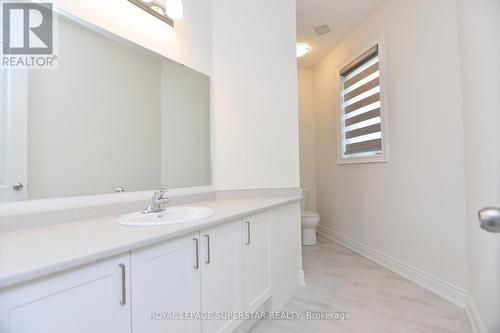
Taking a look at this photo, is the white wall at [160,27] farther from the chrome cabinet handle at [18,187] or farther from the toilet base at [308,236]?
the toilet base at [308,236]

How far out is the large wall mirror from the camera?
109 centimetres

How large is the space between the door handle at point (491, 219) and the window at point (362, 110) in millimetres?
2307

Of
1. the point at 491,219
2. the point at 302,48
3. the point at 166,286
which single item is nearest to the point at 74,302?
the point at 166,286

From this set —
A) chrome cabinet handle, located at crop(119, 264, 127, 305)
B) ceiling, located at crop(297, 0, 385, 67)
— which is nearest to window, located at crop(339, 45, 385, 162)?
ceiling, located at crop(297, 0, 385, 67)

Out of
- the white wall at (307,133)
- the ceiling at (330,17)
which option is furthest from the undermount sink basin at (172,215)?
the white wall at (307,133)

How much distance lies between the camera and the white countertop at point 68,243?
66cm

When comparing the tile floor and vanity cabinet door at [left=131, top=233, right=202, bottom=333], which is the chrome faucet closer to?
vanity cabinet door at [left=131, top=233, right=202, bottom=333]

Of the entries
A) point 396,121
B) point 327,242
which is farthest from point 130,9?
point 327,242

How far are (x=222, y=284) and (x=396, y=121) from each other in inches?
87.3

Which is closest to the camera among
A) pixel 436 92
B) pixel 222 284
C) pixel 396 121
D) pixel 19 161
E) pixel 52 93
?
pixel 19 161

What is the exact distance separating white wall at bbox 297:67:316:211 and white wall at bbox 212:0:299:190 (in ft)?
6.60

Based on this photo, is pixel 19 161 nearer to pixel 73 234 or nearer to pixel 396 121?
pixel 73 234

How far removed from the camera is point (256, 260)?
66.1 inches

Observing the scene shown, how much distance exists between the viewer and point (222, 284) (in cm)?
137
